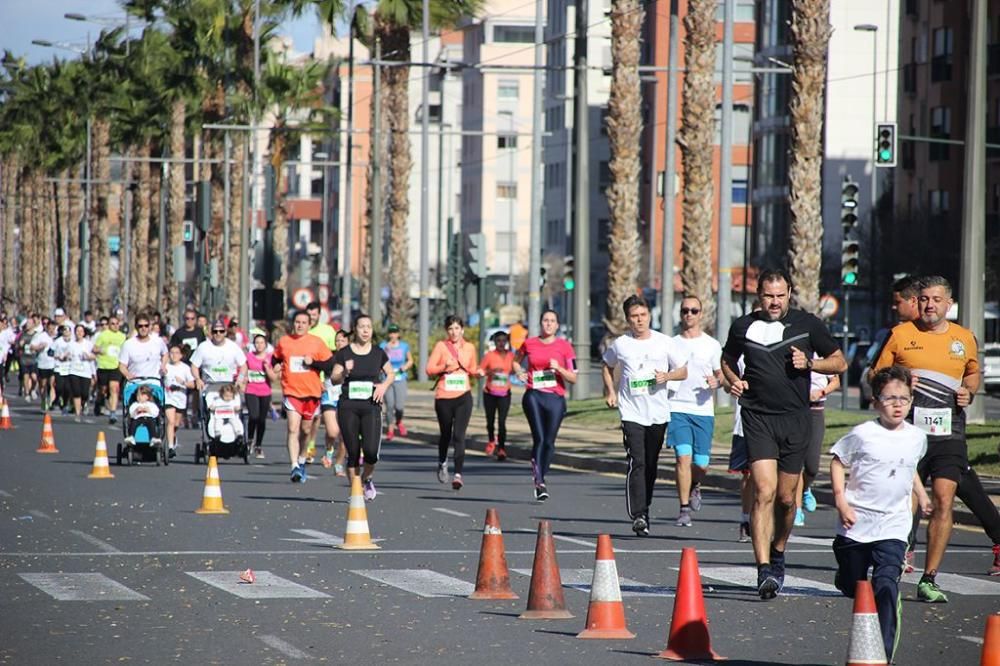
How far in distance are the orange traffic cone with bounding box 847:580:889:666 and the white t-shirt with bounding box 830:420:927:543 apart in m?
2.25

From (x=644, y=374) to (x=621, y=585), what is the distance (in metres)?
4.19

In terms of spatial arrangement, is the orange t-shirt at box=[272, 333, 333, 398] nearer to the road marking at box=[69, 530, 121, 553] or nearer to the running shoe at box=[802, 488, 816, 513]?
the running shoe at box=[802, 488, 816, 513]

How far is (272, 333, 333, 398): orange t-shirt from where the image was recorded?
2356 cm

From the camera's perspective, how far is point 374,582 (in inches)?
523

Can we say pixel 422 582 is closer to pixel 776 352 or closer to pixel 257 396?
pixel 776 352

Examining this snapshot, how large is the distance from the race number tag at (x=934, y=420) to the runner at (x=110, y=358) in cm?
2588

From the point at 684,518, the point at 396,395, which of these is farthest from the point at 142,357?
the point at 684,518

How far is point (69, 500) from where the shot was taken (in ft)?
65.4

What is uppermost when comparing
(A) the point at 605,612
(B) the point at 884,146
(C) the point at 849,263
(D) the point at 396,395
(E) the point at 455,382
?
(B) the point at 884,146

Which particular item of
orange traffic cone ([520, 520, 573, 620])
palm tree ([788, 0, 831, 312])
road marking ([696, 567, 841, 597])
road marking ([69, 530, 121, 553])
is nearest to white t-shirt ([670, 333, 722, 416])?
road marking ([696, 567, 841, 597])

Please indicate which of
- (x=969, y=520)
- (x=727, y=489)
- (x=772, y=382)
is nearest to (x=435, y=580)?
(x=772, y=382)

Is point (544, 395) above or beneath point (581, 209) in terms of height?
beneath

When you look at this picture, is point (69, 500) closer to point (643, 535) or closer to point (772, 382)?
point (643, 535)

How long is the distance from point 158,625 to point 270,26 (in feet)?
151
